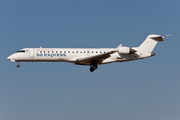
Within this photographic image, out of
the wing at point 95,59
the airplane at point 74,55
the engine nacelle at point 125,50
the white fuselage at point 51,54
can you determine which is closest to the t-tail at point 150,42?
the airplane at point 74,55

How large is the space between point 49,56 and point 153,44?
46.5 ft

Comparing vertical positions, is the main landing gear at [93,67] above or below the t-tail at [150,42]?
below

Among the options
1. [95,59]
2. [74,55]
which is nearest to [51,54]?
[74,55]

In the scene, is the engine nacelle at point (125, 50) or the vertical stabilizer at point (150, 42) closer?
the engine nacelle at point (125, 50)

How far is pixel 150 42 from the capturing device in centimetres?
4631

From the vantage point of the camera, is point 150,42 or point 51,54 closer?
point 51,54

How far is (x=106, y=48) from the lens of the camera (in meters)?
44.5

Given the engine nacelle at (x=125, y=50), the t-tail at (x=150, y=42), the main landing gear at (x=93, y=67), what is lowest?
the main landing gear at (x=93, y=67)

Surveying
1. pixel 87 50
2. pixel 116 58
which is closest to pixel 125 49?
pixel 116 58

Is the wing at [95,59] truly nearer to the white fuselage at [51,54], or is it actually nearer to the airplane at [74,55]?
the airplane at [74,55]

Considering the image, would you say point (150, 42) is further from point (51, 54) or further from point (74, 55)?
point (51, 54)

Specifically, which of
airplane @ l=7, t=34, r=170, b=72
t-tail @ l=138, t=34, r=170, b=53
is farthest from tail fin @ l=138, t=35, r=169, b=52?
airplane @ l=7, t=34, r=170, b=72

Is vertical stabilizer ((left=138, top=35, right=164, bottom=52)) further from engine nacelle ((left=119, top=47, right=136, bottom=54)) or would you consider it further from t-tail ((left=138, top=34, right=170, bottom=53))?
engine nacelle ((left=119, top=47, right=136, bottom=54))

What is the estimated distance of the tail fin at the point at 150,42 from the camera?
4594cm
